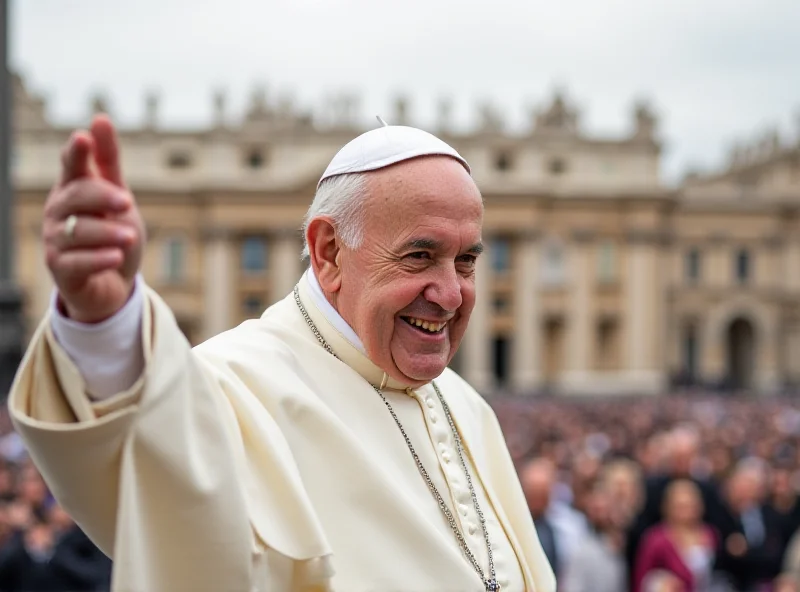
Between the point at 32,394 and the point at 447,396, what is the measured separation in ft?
3.77

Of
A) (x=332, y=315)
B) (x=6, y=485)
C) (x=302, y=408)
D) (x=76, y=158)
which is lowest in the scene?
(x=6, y=485)

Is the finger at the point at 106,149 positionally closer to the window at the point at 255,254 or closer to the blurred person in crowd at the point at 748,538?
the blurred person in crowd at the point at 748,538

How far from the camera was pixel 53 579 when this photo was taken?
619 cm

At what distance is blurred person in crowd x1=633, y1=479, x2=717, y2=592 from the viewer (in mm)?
5660

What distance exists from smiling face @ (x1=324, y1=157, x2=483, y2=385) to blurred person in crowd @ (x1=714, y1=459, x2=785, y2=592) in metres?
4.78

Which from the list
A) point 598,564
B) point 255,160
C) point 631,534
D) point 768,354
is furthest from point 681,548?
point 768,354

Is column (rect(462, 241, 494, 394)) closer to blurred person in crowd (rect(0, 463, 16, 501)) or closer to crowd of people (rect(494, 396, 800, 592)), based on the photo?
crowd of people (rect(494, 396, 800, 592))

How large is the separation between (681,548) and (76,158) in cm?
512

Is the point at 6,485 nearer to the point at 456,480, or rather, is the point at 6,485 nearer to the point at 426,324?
the point at 456,480

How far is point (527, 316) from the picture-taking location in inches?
1844

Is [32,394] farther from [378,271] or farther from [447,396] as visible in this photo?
[447,396]

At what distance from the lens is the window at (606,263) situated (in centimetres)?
4834

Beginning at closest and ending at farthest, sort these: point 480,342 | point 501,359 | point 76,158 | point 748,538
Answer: point 76,158, point 748,538, point 480,342, point 501,359

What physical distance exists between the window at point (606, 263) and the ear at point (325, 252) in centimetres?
4696
